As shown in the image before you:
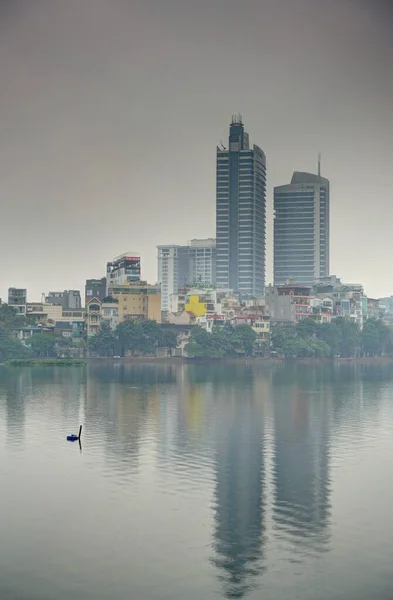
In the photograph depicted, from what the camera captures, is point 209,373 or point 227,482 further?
point 209,373

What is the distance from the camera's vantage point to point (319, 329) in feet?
435

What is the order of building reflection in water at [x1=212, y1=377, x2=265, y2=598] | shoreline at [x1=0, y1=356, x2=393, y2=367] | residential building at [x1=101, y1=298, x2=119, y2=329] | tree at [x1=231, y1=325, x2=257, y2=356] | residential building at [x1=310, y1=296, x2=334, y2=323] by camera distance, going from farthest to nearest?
residential building at [x1=310, y1=296, x2=334, y2=323], residential building at [x1=101, y1=298, x2=119, y2=329], tree at [x1=231, y1=325, x2=257, y2=356], shoreline at [x1=0, y1=356, x2=393, y2=367], building reflection in water at [x1=212, y1=377, x2=265, y2=598]

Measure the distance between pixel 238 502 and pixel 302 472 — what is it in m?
5.85

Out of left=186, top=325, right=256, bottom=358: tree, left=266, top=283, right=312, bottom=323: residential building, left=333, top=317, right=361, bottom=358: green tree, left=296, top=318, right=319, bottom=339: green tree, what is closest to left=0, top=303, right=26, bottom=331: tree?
left=186, top=325, right=256, bottom=358: tree

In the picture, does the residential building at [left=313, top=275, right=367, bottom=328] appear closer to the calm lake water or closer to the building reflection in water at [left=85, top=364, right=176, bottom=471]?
the building reflection in water at [left=85, top=364, right=176, bottom=471]

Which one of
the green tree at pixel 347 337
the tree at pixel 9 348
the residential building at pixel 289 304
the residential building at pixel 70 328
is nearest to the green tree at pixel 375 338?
the green tree at pixel 347 337

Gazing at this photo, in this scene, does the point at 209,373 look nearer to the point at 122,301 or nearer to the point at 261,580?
the point at 122,301

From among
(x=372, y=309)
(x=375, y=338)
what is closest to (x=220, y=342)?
(x=375, y=338)

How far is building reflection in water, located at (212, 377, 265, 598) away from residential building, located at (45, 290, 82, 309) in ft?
335

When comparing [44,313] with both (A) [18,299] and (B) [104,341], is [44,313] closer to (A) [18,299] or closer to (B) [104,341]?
(A) [18,299]

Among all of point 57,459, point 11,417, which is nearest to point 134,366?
point 11,417

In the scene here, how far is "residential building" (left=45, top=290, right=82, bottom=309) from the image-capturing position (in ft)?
506

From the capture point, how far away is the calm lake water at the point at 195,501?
2303 cm

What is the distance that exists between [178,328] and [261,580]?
10639 cm
